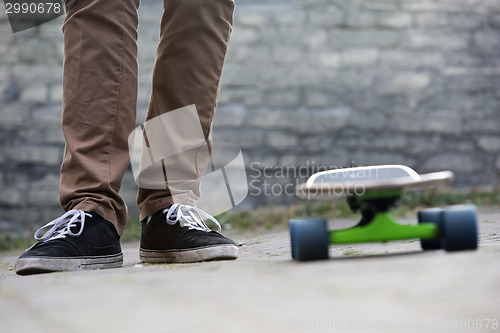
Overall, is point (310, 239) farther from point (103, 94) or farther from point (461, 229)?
point (103, 94)

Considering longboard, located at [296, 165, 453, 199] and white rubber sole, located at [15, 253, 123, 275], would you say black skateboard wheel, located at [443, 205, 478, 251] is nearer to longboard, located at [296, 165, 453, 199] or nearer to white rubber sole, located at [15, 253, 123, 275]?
longboard, located at [296, 165, 453, 199]

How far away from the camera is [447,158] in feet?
15.6

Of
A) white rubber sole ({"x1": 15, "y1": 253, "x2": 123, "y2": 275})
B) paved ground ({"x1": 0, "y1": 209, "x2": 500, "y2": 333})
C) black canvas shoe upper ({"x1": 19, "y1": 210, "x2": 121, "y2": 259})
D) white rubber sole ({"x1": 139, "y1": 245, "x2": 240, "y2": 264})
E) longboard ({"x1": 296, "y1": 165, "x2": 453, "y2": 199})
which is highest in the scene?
longboard ({"x1": 296, "y1": 165, "x2": 453, "y2": 199})

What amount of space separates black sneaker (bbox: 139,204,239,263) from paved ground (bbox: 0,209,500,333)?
42cm

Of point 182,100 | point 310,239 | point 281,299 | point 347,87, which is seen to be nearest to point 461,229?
point 310,239

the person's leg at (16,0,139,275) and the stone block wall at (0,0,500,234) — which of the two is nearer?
the person's leg at (16,0,139,275)

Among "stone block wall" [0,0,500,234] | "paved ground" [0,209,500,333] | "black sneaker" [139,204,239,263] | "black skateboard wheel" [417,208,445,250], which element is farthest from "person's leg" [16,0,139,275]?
"stone block wall" [0,0,500,234]

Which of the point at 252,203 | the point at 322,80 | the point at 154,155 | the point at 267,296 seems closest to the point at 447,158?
the point at 322,80

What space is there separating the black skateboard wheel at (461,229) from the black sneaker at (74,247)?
848 millimetres

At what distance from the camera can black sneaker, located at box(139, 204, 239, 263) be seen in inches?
62.7

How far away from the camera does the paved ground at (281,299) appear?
703 mm

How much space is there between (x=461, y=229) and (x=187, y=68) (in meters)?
0.88

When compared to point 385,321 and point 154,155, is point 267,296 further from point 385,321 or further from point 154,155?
point 154,155

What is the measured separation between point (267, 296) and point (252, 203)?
3690mm
